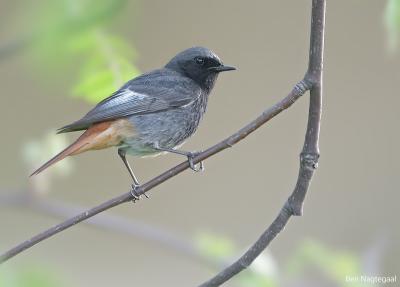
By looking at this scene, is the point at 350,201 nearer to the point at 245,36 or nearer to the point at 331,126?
the point at 331,126

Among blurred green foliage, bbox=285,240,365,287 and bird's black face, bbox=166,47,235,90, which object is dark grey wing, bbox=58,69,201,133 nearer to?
bird's black face, bbox=166,47,235,90

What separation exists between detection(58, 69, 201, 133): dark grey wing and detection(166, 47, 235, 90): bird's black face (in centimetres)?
6

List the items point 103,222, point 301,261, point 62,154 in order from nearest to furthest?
point 62,154 < point 301,261 < point 103,222

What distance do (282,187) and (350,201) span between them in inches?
21.5

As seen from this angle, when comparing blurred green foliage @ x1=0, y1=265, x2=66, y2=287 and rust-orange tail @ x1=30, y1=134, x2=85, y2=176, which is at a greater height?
blurred green foliage @ x1=0, y1=265, x2=66, y2=287

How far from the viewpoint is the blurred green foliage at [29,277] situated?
34.5 inches

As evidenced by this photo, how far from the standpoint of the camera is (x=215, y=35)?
4941mm

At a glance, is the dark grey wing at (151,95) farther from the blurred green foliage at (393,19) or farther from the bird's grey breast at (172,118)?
the blurred green foliage at (393,19)

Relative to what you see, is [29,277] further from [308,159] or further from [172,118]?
[172,118]

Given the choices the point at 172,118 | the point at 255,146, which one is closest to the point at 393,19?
the point at 172,118

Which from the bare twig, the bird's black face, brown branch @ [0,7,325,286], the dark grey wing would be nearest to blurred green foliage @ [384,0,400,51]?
brown branch @ [0,7,325,286]

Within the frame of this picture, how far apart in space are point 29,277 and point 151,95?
2.47 meters

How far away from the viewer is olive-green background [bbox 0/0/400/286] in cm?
485

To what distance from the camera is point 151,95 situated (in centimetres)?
333
